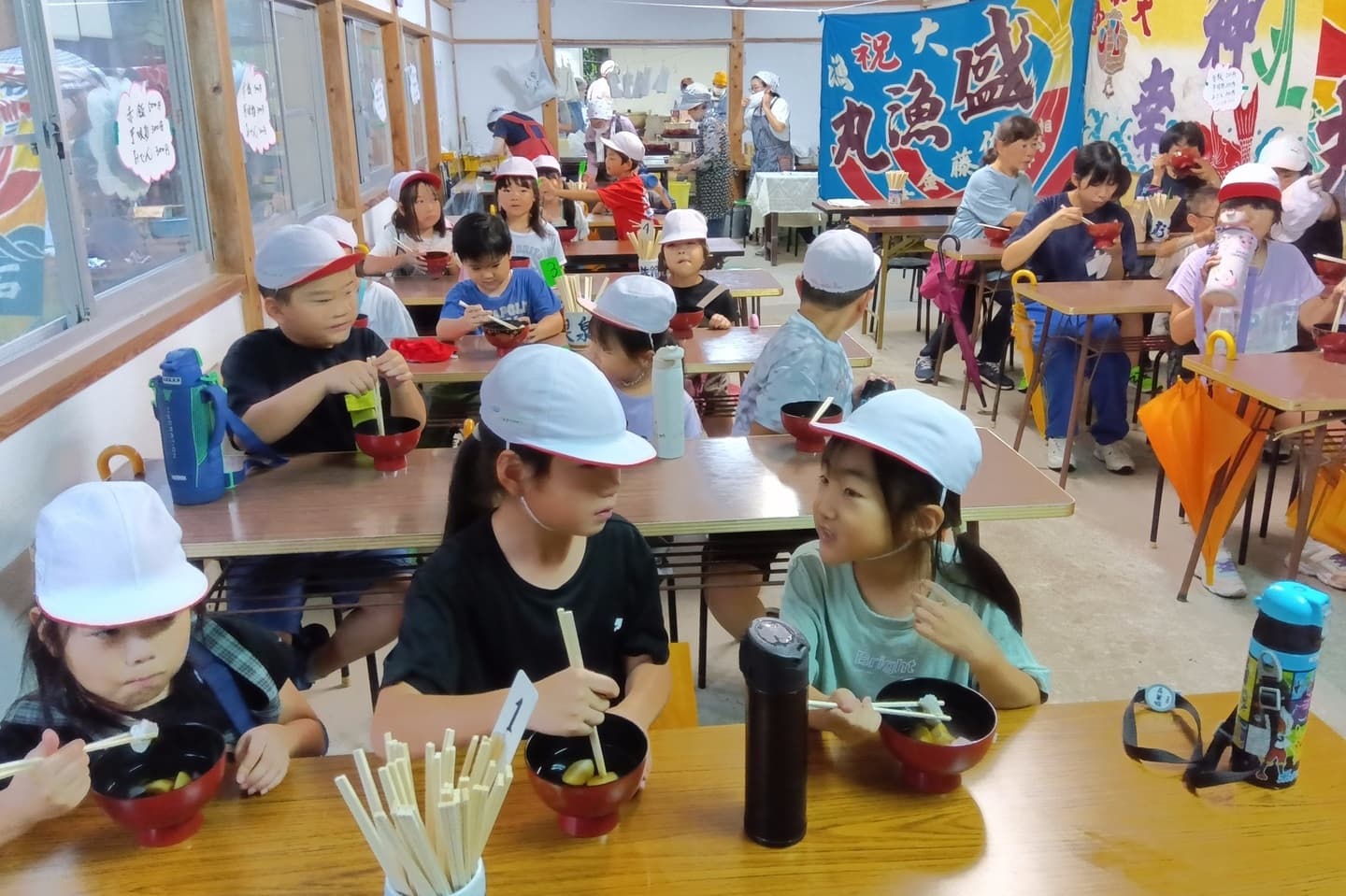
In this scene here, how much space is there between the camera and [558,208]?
5688mm

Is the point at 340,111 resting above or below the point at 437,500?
above

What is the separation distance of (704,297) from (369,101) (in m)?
3.89

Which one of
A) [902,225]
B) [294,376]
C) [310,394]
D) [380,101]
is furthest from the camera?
[380,101]

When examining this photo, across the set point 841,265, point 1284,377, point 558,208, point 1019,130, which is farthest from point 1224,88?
point 841,265

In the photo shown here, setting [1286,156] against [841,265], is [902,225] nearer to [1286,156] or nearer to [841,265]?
Result: [1286,156]

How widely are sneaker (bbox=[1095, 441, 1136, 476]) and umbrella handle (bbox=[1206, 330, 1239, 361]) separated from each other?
3.99 feet

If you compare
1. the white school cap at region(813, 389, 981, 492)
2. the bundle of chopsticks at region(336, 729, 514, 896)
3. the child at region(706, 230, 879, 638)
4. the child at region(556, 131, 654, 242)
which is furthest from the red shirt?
the bundle of chopsticks at region(336, 729, 514, 896)

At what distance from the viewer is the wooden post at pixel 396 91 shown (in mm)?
6980

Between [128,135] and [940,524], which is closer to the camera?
[940,524]

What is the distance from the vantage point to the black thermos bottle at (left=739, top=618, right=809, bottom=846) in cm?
91

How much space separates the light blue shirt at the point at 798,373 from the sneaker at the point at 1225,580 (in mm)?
1453

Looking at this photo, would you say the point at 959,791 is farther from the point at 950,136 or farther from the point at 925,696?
the point at 950,136

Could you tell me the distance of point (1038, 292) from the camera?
378 centimetres

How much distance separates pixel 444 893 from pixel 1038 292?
3499 millimetres
